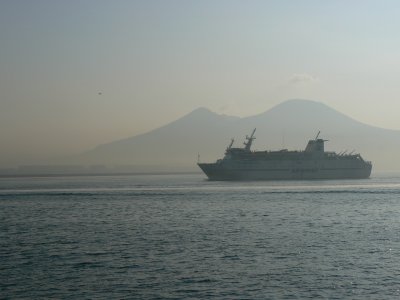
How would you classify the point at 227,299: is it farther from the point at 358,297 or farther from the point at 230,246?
the point at 230,246

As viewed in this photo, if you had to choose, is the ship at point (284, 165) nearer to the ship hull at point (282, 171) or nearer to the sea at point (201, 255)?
the ship hull at point (282, 171)

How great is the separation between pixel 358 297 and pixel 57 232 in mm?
23212

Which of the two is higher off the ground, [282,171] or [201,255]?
[282,171]

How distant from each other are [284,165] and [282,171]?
1.39 meters

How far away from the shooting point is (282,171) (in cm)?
12531

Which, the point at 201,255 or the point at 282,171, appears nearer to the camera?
the point at 201,255

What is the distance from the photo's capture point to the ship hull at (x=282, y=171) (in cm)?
12269

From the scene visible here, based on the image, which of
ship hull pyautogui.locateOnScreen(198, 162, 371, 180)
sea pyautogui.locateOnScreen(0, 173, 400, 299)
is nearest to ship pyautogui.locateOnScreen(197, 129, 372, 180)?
ship hull pyautogui.locateOnScreen(198, 162, 371, 180)

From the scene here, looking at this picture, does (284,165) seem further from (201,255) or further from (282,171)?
(201,255)

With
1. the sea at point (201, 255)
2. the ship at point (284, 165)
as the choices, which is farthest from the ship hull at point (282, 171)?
the sea at point (201, 255)

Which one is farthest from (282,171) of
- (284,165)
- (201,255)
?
(201,255)

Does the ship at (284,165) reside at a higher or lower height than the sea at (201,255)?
higher

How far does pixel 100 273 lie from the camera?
2347cm

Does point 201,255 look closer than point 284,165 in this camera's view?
Yes
